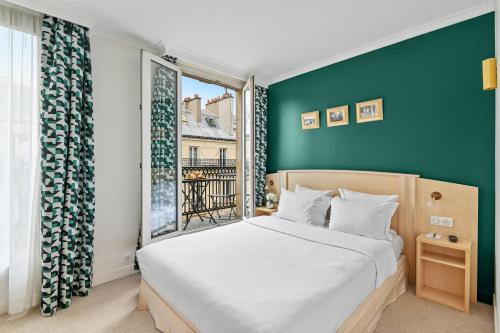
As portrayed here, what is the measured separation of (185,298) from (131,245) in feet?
5.66

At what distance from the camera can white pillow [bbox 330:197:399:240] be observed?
8.00ft

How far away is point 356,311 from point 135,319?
69.5 inches

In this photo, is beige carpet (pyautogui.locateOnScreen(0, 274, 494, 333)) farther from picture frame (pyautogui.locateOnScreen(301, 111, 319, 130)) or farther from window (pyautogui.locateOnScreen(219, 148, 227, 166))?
window (pyautogui.locateOnScreen(219, 148, 227, 166))

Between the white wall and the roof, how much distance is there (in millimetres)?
4505

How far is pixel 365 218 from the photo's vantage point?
2.48m

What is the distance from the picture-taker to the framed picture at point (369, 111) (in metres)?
2.91

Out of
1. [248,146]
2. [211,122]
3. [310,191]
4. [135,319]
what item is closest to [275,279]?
[135,319]

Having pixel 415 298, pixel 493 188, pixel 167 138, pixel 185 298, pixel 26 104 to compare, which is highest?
pixel 26 104

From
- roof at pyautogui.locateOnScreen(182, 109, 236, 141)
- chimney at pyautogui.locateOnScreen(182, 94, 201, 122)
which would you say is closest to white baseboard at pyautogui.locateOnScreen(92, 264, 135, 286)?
roof at pyautogui.locateOnScreen(182, 109, 236, 141)

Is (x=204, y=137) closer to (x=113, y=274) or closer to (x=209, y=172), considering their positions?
(x=209, y=172)

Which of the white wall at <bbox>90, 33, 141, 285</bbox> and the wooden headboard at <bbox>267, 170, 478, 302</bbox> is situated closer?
the wooden headboard at <bbox>267, 170, 478, 302</bbox>

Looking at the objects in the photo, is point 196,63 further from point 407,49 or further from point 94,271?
point 94,271

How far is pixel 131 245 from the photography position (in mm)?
2918

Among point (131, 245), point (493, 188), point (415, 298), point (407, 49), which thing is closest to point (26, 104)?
point (131, 245)
